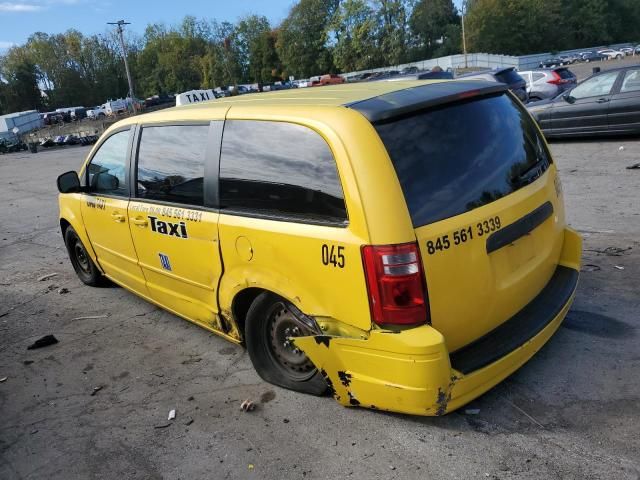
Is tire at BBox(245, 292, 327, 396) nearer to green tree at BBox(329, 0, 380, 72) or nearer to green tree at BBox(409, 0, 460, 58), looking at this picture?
green tree at BBox(329, 0, 380, 72)

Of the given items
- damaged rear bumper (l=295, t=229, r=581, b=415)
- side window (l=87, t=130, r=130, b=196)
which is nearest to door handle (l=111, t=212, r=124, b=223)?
side window (l=87, t=130, r=130, b=196)

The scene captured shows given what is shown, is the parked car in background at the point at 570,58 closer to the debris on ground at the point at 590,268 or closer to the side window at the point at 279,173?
the debris on ground at the point at 590,268

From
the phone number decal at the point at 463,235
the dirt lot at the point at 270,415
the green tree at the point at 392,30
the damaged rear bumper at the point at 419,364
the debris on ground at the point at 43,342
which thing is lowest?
the dirt lot at the point at 270,415

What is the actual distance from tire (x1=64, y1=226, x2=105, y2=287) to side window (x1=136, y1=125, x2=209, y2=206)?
195cm

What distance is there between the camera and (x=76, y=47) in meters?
117

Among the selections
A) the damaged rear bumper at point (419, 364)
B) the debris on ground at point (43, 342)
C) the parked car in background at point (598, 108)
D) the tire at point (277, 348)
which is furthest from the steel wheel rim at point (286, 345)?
the parked car in background at point (598, 108)

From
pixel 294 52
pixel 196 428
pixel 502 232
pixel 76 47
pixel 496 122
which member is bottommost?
pixel 196 428

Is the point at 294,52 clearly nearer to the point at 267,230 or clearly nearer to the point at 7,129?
the point at 7,129

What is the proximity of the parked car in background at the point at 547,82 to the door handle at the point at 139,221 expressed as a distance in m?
18.4

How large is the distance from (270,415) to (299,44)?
104103 mm

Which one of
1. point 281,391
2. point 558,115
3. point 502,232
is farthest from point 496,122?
point 558,115

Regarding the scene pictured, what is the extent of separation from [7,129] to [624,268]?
50.6 metres

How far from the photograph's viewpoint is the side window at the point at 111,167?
440 centimetres

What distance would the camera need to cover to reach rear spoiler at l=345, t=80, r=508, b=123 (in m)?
2.75
